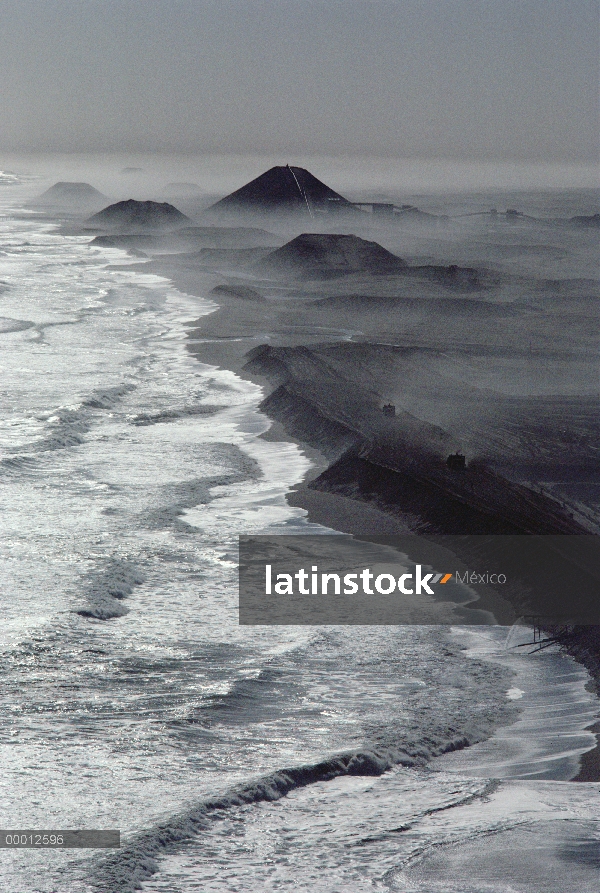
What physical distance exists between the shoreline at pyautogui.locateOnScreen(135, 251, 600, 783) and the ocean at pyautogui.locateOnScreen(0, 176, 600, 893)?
1.25 feet

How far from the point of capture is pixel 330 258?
154 metres

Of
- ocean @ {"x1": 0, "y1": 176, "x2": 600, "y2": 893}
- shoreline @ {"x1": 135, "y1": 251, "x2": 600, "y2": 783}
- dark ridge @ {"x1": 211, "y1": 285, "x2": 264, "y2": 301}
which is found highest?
dark ridge @ {"x1": 211, "y1": 285, "x2": 264, "y2": 301}

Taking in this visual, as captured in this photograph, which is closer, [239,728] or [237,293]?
[239,728]

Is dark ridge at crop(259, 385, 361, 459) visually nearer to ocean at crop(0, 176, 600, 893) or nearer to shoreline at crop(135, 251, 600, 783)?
shoreline at crop(135, 251, 600, 783)

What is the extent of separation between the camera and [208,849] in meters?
15.8

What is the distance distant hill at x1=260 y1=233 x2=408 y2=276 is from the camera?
150 metres

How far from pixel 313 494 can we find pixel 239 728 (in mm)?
16123

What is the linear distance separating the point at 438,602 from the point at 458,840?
10582 millimetres

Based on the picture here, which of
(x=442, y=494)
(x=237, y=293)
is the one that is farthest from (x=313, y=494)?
(x=237, y=293)

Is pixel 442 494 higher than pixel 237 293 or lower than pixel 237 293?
lower

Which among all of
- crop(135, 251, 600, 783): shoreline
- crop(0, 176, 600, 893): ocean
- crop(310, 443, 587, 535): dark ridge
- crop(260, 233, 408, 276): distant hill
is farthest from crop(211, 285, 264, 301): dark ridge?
crop(0, 176, 600, 893): ocean

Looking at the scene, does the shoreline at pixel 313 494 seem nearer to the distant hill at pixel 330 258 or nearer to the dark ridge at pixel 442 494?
the dark ridge at pixel 442 494

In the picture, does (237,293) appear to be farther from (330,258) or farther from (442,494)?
(442,494)

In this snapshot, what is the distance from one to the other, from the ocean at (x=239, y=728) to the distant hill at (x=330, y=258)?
117 metres
